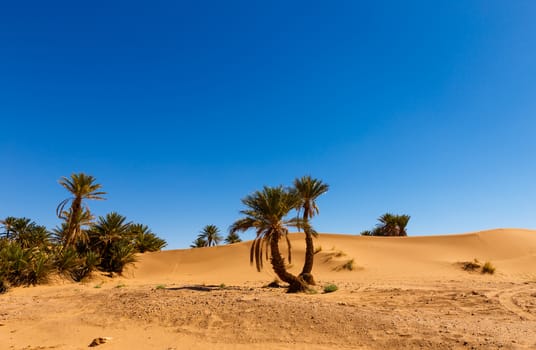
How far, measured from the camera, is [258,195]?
17.7 metres

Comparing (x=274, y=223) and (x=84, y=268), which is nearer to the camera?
(x=274, y=223)

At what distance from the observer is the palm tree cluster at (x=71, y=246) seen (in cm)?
2075

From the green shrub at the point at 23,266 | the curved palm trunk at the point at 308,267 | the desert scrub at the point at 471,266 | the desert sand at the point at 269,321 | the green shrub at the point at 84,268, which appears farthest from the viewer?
the desert scrub at the point at 471,266

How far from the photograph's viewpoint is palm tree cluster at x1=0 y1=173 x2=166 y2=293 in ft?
68.1

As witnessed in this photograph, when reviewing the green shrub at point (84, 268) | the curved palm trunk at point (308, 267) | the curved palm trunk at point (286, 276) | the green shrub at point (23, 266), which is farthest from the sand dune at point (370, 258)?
the curved palm trunk at point (286, 276)

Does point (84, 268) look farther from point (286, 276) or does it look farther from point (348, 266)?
point (348, 266)

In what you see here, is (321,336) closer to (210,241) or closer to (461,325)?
(461,325)

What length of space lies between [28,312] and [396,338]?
1270 centimetres

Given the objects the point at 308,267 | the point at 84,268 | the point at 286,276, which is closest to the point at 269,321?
the point at 286,276

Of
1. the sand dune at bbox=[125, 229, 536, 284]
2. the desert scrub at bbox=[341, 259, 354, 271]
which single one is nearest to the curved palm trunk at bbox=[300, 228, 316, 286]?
the sand dune at bbox=[125, 229, 536, 284]

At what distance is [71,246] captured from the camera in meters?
26.5

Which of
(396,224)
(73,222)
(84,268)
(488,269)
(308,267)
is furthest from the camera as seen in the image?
(396,224)

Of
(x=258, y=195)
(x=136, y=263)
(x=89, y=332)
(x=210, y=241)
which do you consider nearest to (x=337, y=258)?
(x=258, y=195)

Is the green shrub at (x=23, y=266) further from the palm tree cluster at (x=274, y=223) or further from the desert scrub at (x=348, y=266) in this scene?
the desert scrub at (x=348, y=266)
